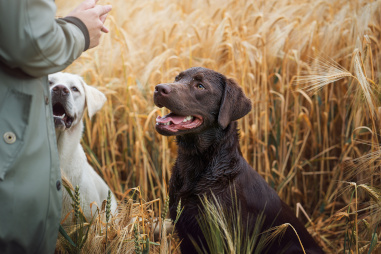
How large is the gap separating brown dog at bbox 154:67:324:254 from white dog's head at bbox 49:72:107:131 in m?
0.92

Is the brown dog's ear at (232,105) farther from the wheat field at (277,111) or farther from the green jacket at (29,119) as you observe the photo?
the green jacket at (29,119)

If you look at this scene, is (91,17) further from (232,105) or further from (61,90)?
(61,90)

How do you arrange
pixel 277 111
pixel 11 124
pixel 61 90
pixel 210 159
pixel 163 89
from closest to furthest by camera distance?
pixel 11 124, pixel 163 89, pixel 210 159, pixel 61 90, pixel 277 111

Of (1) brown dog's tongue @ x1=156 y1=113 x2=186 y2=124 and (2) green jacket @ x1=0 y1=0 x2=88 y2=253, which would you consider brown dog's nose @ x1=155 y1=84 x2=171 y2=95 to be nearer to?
(1) brown dog's tongue @ x1=156 y1=113 x2=186 y2=124

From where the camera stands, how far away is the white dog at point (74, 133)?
311 cm

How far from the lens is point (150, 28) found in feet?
17.4

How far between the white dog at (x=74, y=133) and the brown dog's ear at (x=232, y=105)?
118cm

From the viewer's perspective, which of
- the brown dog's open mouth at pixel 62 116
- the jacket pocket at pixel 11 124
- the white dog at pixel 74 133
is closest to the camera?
the jacket pocket at pixel 11 124

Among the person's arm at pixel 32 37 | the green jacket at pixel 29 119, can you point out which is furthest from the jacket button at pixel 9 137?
the person's arm at pixel 32 37

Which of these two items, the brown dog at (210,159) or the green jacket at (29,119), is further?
the brown dog at (210,159)

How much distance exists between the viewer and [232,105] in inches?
111

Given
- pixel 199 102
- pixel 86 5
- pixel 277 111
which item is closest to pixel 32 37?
pixel 86 5

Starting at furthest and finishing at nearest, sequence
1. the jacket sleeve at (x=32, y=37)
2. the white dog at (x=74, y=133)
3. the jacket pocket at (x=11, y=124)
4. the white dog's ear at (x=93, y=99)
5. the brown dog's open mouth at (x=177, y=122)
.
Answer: the white dog's ear at (x=93, y=99) → the white dog at (x=74, y=133) → the brown dog's open mouth at (x=177, y=122) → the jacket pocket at (x=11, y=124) → the jacket sleeve at (x=32, y=37)

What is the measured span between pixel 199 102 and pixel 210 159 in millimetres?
391
